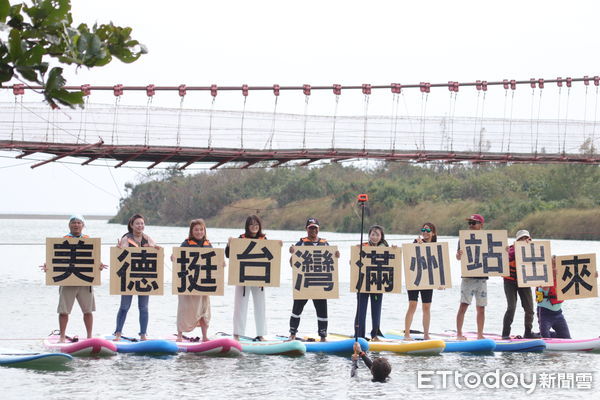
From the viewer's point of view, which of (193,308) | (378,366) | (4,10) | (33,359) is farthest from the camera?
(193,308)

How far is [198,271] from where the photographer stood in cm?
1301

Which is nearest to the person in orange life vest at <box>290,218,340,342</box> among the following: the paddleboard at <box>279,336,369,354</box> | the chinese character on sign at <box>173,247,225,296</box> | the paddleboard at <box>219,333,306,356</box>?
the paddleboard at <box>279,336,369,354</box>

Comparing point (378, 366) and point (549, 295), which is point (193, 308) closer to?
point (378, 366)

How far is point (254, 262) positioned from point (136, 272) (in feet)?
4.82

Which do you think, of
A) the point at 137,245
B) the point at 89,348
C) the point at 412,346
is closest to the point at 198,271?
the point at 137,245

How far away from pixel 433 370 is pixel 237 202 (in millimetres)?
33169

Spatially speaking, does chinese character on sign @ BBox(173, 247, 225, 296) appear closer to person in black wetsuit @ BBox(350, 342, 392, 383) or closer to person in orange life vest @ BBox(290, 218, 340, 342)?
person in orange life vest @ BBox(290, 218, 340, 342)

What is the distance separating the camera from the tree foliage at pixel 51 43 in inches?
181

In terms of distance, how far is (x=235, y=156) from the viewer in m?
26.8

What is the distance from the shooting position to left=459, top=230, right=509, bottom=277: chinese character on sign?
1342cm

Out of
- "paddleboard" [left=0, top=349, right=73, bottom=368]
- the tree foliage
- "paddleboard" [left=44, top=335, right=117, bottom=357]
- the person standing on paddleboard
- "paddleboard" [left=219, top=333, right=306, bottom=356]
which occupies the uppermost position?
the tree foliage

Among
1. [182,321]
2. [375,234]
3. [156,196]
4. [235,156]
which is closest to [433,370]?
[375,234]

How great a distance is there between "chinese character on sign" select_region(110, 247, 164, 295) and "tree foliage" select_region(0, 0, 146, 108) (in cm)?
830

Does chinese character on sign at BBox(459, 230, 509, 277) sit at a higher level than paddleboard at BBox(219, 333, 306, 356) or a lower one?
higher
